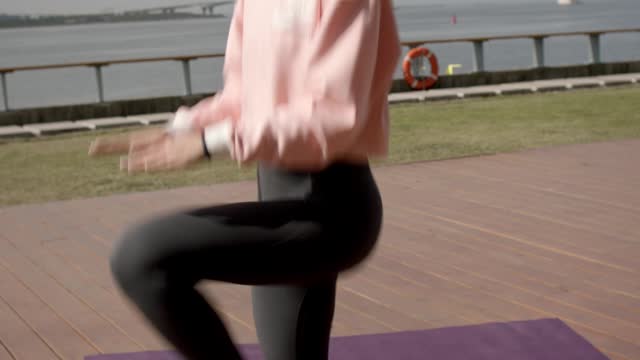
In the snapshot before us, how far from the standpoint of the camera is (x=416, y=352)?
12.2 feet

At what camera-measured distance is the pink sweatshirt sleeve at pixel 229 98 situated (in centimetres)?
236

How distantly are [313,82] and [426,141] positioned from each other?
8920 millimetres

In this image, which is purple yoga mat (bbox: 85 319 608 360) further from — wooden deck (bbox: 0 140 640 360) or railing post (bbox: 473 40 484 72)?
railing post (bbox: 473 40 484 72)

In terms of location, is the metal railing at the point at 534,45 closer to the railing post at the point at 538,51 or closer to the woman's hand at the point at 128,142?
the railing post at the point at 538,51

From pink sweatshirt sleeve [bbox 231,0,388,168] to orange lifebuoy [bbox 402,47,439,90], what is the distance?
17.0 metres

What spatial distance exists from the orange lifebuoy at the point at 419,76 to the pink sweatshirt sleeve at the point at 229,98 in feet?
54.4

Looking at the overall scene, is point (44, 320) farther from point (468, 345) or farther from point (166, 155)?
point (166, 155)

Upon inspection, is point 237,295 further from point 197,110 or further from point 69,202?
point 69,202

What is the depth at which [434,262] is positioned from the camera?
5.10 metres

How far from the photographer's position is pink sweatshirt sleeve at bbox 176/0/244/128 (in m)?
2.36

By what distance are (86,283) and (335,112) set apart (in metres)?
3.23

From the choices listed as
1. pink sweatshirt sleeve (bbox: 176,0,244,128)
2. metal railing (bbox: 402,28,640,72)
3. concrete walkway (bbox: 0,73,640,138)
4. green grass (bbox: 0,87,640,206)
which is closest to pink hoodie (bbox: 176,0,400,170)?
pink sweatshirt sleeve (bbox: 176,0,244,128)

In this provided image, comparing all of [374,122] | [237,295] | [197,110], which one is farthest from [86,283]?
[374,122]

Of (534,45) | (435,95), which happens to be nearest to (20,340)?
(435,95)
